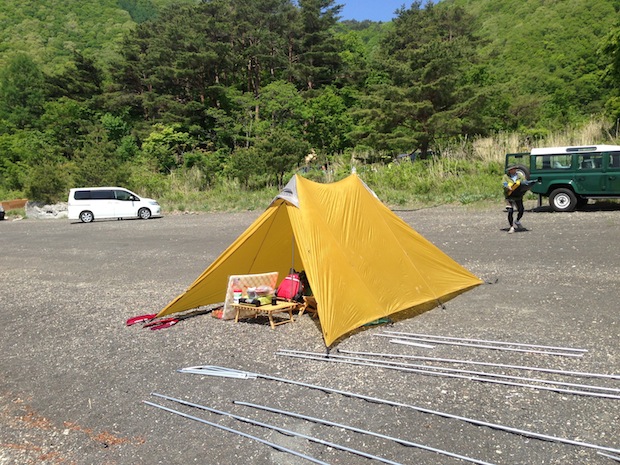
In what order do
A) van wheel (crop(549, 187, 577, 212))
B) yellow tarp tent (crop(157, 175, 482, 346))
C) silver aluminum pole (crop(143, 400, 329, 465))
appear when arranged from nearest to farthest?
silver aluminum pole (crop(143, 400, 329, 465)) → yellow tarp tent (crop(157, 175, 482, 346)) → van wheel (crop(549, 187, 577, 212))

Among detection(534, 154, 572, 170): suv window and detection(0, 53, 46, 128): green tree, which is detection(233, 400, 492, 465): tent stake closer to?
detection(534, 154, 572, 170): suv window

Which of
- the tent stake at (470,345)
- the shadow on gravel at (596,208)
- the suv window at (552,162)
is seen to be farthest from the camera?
the shadow on gravel at (596,208)

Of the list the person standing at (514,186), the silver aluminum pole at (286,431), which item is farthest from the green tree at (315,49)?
the silver aluminum pole at (286,431)

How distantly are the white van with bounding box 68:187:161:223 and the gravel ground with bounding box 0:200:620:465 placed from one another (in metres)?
12.5

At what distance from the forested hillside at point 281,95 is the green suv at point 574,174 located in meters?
10.2

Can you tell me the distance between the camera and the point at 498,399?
12.9ft

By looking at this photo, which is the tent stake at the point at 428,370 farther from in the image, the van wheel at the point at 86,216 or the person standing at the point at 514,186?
the van wheel at the point at 86,216

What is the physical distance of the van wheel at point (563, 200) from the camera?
13734 millimetres

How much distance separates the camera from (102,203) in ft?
72.3

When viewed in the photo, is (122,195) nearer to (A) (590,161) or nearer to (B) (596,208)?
(A) (590,161)

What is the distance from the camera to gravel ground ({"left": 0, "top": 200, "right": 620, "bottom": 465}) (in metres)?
3.46

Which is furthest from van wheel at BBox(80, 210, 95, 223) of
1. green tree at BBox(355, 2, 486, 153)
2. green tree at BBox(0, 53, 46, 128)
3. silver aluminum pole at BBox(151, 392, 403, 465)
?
green tree at BBox(0, 53, 46, 128)

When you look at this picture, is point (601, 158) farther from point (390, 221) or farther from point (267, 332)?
point (267, 332)

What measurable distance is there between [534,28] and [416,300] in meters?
61.3
